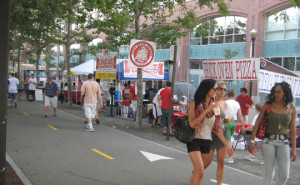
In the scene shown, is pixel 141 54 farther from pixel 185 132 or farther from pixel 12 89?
pixel 12 89

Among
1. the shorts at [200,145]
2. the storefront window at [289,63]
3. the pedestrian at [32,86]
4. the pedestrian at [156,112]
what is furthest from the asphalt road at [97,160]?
the storefront window at [289,63]

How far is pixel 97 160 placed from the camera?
20.6 ft

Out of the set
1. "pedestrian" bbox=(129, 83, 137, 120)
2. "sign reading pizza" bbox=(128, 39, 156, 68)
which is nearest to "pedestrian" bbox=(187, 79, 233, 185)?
"sign reading pizza" bbox=(128, 39, 156, 68)

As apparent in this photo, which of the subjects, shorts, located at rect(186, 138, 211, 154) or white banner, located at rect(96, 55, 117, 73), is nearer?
shorts, located at rect(186, 138, 211, 154)

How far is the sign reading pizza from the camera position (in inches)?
379

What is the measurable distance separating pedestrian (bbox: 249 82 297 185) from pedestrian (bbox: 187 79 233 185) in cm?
71

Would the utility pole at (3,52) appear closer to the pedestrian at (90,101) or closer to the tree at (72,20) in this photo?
the pedestrian at (90,101)

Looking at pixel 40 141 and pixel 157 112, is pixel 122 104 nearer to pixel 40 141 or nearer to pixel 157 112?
pixel 157 112

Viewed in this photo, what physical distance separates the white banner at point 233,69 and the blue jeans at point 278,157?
5.94 meters

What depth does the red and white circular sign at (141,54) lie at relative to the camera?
9.64m

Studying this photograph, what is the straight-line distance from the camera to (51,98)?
12484mm

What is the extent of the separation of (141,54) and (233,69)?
10.7 ft

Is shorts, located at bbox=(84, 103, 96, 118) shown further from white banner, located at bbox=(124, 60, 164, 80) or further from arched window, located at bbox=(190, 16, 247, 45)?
arched window, located at bbox=(190, 16, 247, 45)

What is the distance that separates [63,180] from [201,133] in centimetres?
262
